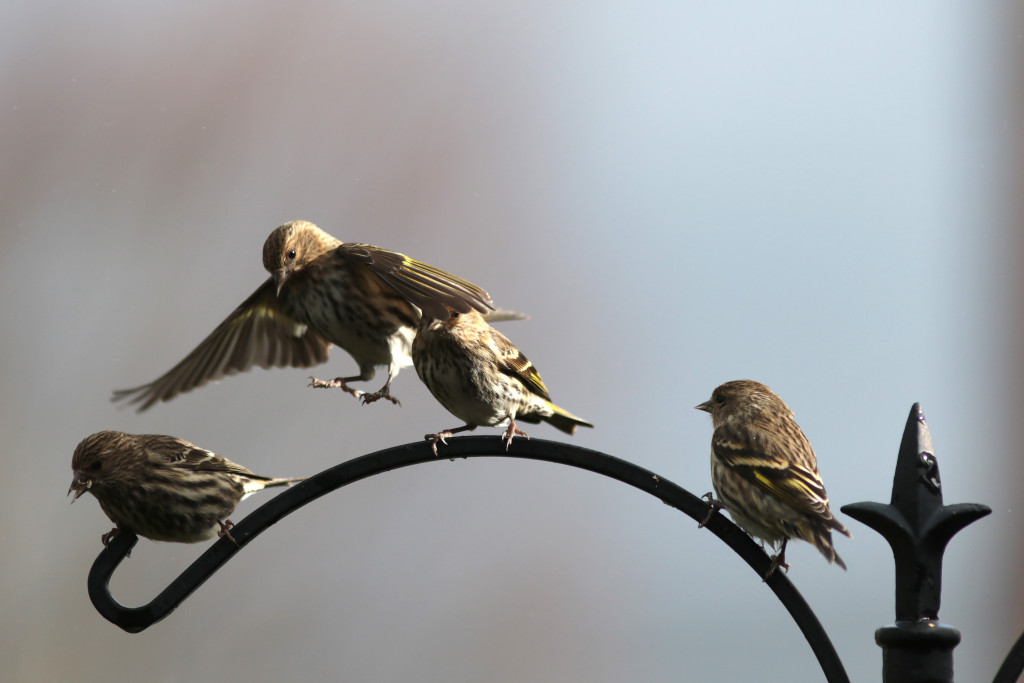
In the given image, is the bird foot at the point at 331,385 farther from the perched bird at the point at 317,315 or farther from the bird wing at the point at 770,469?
the bird wing at the point at 770,469

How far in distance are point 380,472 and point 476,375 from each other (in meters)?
1.20

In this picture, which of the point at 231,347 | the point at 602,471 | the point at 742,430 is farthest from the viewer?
the point at 231,347

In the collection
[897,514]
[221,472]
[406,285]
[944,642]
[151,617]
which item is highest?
[406,285]

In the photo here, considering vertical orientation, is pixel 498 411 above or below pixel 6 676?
above

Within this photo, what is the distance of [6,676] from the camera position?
27.5 ft

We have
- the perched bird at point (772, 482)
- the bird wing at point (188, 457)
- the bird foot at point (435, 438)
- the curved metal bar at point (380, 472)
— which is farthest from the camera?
the bird wing at point (188, 457)

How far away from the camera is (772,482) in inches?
151

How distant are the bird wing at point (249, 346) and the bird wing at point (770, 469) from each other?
2.26 meters

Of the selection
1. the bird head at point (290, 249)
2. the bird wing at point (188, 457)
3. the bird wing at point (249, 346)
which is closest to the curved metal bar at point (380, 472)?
the bird wing at point (188, 457)

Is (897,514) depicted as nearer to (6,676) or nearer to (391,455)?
(391,455)

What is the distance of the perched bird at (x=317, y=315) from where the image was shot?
4.57 m

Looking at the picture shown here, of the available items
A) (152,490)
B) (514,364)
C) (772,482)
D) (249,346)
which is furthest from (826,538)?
(249,346)

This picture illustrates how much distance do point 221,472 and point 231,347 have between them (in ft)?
3.56

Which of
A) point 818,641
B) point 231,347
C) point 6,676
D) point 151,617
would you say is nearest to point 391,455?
point 151,617
